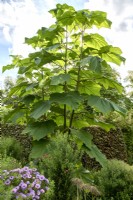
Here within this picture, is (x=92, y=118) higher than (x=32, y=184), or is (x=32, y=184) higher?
(x=92, y=118)

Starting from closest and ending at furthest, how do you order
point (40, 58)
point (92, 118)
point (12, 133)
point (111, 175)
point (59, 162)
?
point (59, 162)
point (40, 58)
point (92, 118)
point (111, 175)
point (12, 133)

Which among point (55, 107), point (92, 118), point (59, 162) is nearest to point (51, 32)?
point (55, 107)

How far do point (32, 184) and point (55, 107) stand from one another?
41.6 inches

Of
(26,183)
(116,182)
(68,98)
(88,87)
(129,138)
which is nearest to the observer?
(26,183)

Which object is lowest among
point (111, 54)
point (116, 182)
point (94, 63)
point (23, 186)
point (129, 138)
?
point (116, 182)

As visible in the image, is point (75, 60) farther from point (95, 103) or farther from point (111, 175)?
point (111, 175)

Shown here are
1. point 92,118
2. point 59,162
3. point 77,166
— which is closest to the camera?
point 59,162

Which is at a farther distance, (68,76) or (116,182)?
(116,182)

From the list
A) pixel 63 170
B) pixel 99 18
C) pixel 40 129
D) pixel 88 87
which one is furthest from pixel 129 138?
pixel 63 170

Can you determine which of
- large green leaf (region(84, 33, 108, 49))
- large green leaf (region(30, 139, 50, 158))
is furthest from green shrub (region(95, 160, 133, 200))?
large green leaf (region(84, 33, 108, 49))

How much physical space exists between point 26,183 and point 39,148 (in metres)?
0.42

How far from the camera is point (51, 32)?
419 cm

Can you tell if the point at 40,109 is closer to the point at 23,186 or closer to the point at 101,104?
the point at 101,104

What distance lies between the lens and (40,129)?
12.6 feet
